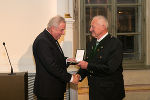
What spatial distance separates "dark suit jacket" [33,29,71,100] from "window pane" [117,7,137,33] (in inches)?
82.6

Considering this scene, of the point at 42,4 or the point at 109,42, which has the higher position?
the point at 42,4

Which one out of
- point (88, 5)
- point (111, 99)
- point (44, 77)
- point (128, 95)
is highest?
point (88, 5)

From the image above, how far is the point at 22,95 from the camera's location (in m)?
3.55

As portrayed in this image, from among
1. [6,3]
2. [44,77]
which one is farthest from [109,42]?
[6,3]

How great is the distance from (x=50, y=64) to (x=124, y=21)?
7.80 ft

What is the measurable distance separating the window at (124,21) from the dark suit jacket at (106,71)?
174cm

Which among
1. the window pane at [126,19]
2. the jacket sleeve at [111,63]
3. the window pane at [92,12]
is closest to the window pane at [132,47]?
the window pane at [126,19]

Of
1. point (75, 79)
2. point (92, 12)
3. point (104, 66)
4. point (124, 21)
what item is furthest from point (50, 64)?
point (124, 21)

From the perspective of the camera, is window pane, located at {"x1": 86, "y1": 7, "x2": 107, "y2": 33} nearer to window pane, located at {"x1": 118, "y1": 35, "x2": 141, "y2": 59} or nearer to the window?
the window

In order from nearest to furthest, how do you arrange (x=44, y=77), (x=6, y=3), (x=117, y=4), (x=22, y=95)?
1. (x=44, y=77)
2. (x=22, y=95)
3. (x=6, y=3)
4. (x=117, y=4)

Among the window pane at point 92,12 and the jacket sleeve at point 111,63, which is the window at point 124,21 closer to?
the window pane at point 92,12

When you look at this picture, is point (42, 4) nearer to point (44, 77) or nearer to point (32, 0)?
point (32, 0)

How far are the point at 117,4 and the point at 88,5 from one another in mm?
512

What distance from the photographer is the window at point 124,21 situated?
448cm
